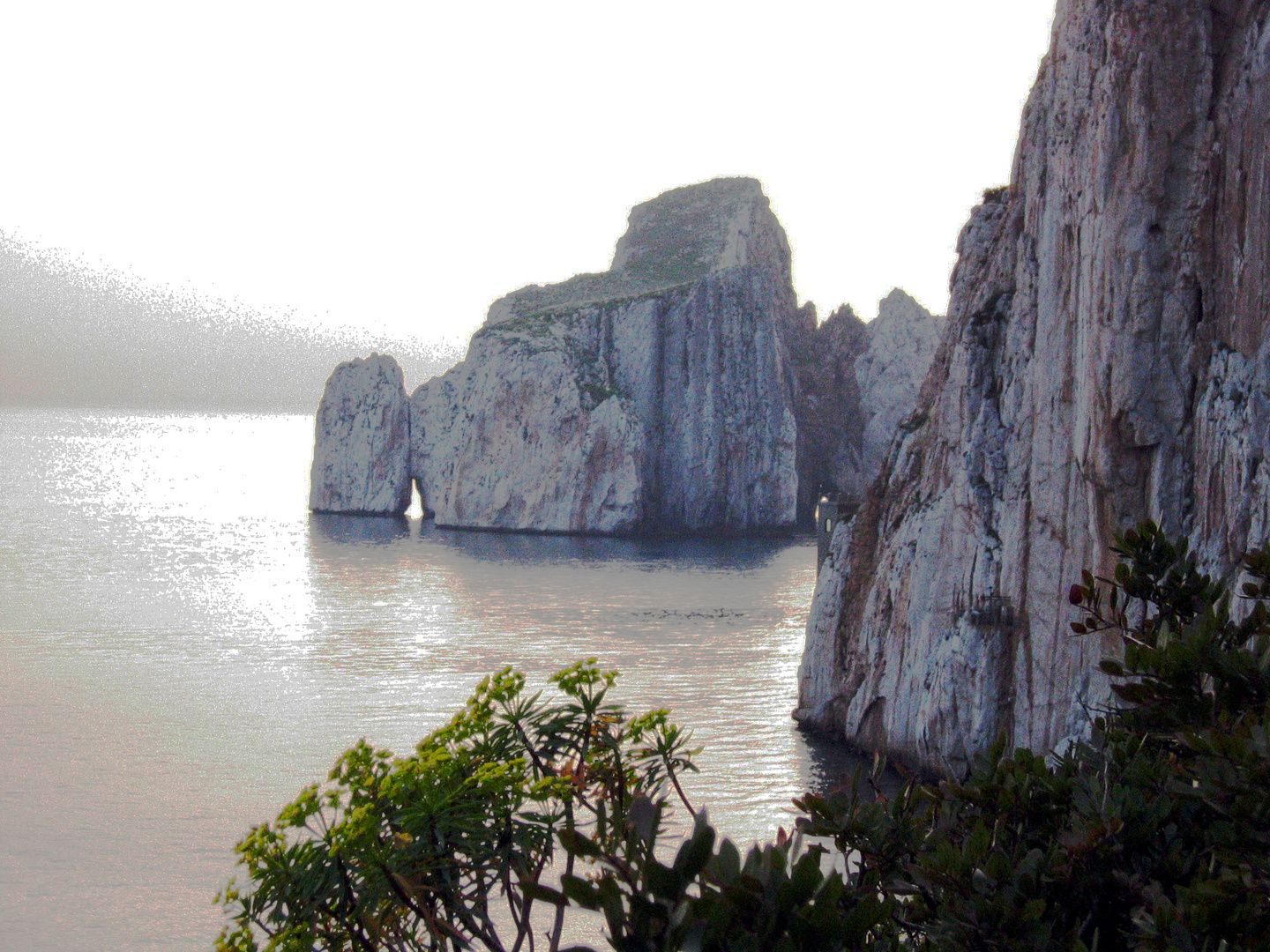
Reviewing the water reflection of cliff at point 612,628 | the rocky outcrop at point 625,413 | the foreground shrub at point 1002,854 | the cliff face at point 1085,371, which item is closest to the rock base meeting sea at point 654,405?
the rocky outcrop at point 625,413

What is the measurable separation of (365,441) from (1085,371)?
253 feet

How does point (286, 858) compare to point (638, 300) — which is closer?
point (286, 858)

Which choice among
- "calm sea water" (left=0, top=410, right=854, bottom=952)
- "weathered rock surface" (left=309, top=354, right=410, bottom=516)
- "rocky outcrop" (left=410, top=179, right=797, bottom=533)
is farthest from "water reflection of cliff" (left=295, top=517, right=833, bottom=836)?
"weathered rock surface" (left=309, top=354, right=410, bottom=516)

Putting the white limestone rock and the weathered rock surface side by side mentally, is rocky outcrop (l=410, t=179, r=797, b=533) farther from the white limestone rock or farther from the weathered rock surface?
the white limestone rock

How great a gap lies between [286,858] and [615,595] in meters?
40.3

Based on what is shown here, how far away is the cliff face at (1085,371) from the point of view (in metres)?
15.2

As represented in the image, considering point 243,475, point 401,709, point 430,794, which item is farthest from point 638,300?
point 243,475

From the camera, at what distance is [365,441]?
289 ft

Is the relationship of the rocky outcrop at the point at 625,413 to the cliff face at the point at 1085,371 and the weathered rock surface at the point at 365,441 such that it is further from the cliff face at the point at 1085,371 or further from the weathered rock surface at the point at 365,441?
the cliff face at the point at 1085,371

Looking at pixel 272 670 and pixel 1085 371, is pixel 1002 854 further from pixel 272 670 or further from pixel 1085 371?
pixel 272 670

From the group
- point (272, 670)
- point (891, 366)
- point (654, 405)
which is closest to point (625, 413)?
point (654, 405)

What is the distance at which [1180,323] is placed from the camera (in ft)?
51.9

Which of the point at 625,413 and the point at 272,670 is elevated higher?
the point at 625,413

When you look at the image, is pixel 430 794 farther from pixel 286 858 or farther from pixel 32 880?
pixel 32 880
